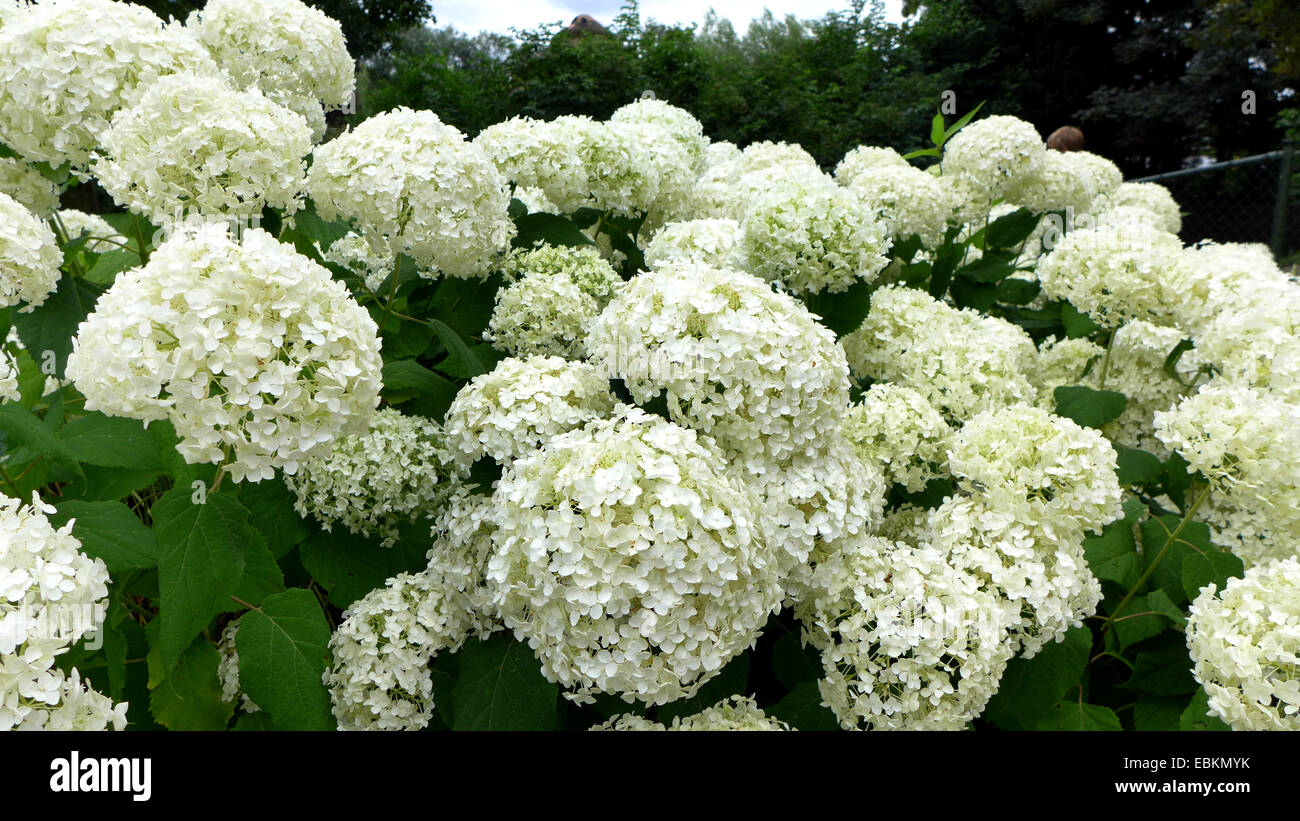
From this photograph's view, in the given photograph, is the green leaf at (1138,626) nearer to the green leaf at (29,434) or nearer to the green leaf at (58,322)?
the green leaf at (29,434)

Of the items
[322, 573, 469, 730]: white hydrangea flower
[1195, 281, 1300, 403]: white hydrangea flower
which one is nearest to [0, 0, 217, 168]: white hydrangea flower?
[322, 573, 469, 730]: white hydrangea flower

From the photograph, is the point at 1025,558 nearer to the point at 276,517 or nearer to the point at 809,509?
the point at 809,509

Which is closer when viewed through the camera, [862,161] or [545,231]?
[545,231]

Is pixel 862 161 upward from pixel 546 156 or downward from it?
upward

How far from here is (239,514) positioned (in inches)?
69.9

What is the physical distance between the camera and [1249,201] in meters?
13.4

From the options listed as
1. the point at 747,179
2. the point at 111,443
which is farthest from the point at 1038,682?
the point at 111,443

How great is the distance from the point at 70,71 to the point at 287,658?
5.22 feet

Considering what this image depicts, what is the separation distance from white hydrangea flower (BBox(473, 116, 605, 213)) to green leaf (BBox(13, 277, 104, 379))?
51.8 inches

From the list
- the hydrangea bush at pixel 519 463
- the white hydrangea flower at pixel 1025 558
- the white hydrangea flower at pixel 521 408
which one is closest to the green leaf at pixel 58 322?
the hydrangea bush at pixel 519 463

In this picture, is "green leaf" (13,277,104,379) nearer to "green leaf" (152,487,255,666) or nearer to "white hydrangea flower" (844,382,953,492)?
"green leaf" (152,487,255,666)

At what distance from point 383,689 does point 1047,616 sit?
1589mm

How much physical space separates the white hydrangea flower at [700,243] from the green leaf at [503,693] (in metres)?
1.41

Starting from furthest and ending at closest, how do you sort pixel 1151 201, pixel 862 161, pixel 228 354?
pixel 1151 201
pixel 862 161
pixel 228 354
